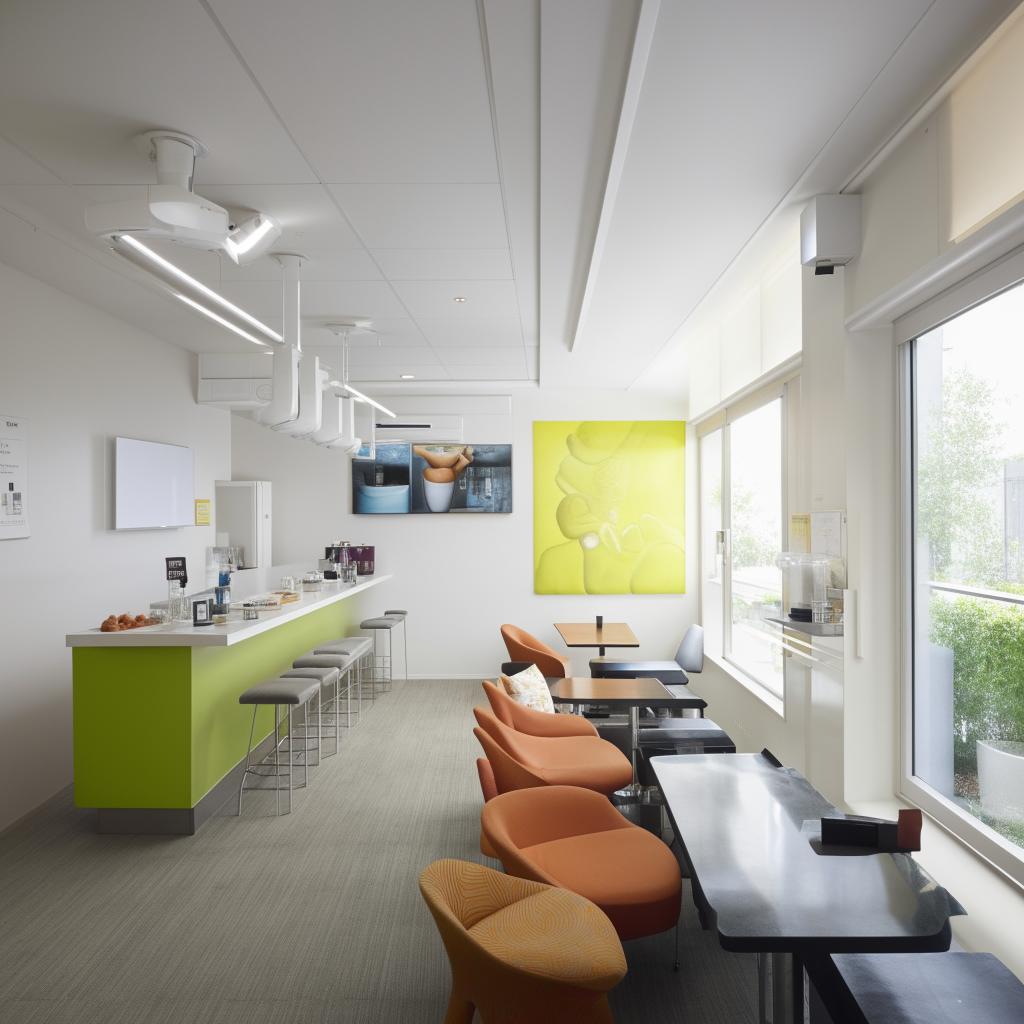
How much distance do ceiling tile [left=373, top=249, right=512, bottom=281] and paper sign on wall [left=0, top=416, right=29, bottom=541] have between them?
86.0 inches

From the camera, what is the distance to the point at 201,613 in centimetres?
427

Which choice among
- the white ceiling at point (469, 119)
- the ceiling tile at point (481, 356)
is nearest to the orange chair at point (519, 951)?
the white ceiling at point (469, 119)

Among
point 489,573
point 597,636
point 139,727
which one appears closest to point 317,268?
A: point 139,727

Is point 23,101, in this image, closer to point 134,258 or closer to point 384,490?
point 134,258

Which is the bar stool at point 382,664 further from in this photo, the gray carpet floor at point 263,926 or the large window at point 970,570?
the large window at point 970,570

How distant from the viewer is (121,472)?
206 inches

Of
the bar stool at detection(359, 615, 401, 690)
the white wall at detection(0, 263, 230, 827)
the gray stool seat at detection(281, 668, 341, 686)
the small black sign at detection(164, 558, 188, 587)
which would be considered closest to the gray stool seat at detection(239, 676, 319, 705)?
the gray stool seat at detection(281, 668, 341, 686)

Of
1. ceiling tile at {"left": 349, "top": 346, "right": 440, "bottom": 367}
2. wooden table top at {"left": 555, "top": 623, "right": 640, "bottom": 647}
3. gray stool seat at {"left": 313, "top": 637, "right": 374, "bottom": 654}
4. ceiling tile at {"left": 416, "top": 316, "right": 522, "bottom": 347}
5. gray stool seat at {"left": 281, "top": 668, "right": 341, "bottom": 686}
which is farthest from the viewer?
wooden table top at {"left": 555, "top": 623, "right": 640, "bottom": 647}

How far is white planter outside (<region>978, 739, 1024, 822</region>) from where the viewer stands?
2443 millimetres

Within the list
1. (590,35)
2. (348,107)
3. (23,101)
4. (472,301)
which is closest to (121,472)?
(472,301)

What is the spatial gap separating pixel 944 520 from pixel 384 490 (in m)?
6.36

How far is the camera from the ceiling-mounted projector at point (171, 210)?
2.56 metres

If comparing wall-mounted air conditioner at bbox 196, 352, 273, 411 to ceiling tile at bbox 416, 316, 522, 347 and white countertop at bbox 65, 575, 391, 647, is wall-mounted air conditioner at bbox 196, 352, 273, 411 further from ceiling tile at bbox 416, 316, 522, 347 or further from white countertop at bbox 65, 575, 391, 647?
white countertop at bbox 65, 575, 391, 647

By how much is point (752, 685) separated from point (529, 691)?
1.81 meters
